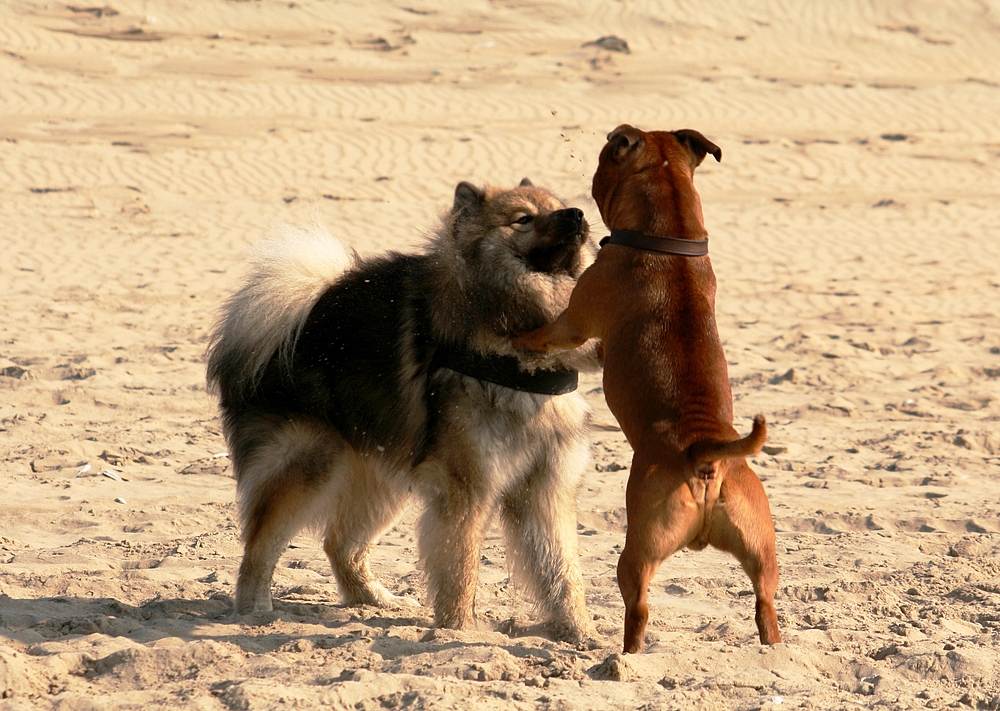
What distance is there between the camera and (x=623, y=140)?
393 centimetres

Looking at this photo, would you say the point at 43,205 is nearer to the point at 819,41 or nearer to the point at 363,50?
the point at 363,50

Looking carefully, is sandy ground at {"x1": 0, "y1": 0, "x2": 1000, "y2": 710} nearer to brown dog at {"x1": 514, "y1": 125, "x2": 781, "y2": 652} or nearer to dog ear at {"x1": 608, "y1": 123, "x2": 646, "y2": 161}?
brown dog at {"x1": 514, "y1": 125, "x2": 781, "y2": 652}

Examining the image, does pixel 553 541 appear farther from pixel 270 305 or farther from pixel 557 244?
pixel 270 305

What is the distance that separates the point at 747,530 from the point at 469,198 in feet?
6.30

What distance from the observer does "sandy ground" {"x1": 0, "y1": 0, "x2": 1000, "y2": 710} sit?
12.8ft

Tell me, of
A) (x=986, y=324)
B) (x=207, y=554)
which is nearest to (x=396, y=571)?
(x=207, y=554)

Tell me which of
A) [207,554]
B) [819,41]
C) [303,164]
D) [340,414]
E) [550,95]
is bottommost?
[207,554]

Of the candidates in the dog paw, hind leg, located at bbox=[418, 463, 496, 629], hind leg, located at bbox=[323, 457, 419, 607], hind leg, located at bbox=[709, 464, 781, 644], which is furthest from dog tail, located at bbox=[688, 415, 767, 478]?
hind leg, located at bbox=[323, 457, 419, 607]

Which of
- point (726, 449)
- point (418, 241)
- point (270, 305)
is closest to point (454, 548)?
point (270, 305)

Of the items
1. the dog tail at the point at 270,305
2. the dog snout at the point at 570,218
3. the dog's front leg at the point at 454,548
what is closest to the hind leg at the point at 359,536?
the dog's front leg at the point at 454,548

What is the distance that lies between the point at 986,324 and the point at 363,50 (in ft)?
41.0

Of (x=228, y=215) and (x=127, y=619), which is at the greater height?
(x=228, y=215)

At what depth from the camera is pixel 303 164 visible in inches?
577

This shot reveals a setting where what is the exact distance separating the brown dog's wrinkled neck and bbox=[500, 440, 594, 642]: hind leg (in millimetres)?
1021
